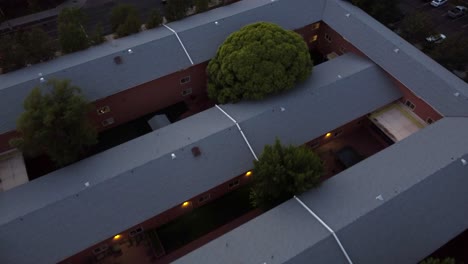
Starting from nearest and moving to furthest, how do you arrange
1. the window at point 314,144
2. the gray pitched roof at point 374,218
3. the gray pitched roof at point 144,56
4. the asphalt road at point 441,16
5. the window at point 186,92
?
the gray pitched roof at point 374,218, the gray pitched roof at point 144,56, the window at point 314,144, the window at point 186,92, the asphalt road at point 441,16

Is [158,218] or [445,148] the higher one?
[445,148]

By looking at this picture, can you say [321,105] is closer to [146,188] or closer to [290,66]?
[290,66]

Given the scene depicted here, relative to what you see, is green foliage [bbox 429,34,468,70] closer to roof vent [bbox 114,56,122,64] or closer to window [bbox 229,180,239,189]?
window [bbox 229,180,239,189]

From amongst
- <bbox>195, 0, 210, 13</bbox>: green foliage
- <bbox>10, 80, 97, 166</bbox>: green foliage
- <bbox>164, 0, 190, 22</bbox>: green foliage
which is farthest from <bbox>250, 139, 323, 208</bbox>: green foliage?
<bbox>195, 0, 210, 13</bbox>: green foliage

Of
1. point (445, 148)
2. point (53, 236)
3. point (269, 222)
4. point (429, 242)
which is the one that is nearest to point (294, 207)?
point (269, 222)

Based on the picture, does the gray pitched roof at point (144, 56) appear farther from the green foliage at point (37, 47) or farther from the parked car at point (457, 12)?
the parked car at point (457, 12)

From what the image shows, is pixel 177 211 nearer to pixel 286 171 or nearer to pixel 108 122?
pixel 286 171

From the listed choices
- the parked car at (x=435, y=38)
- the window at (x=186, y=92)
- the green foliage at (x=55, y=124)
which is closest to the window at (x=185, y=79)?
the window at (x=186, y=92)
